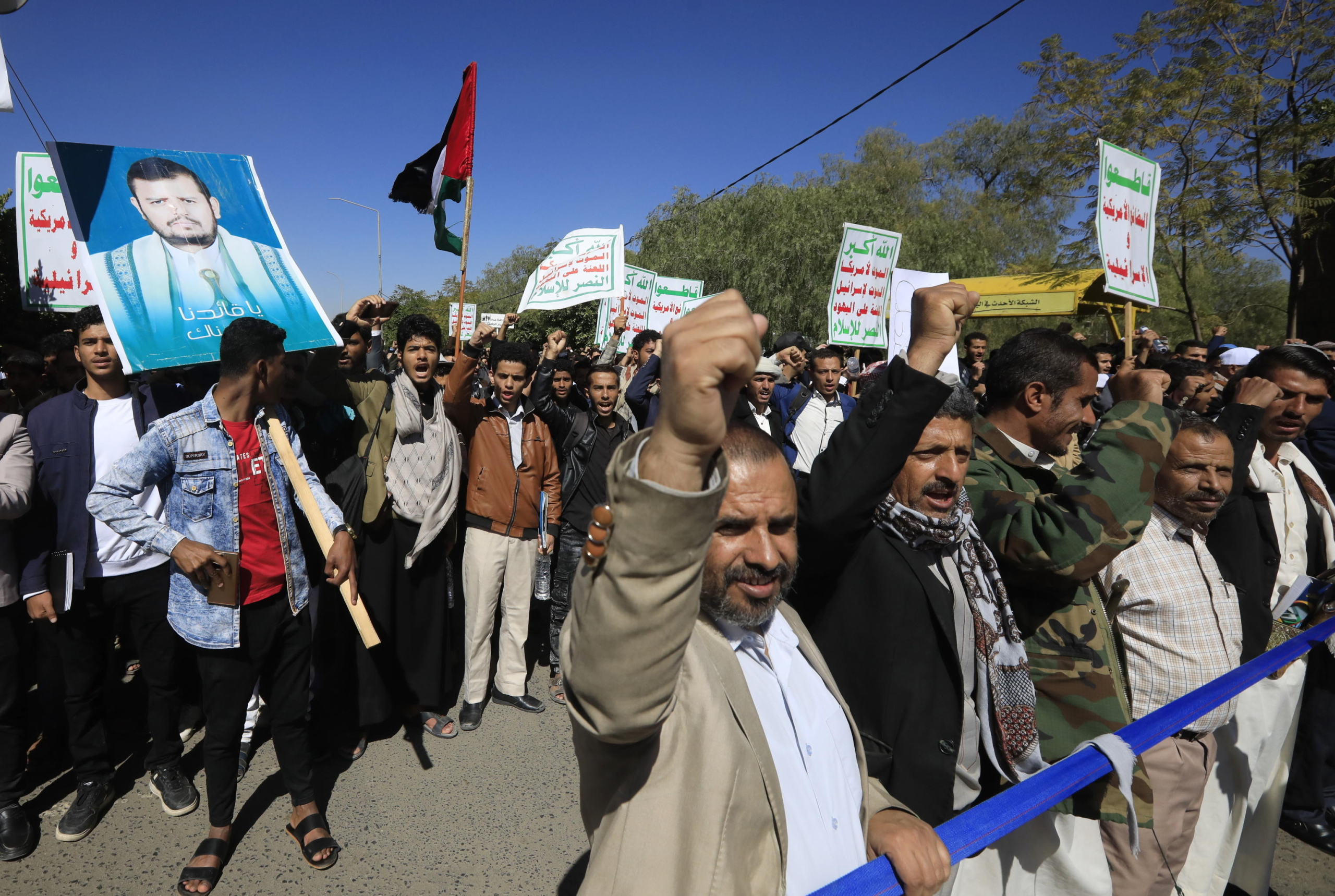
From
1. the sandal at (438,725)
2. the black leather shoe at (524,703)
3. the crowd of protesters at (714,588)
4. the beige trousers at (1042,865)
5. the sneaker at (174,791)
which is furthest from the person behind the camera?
the black leather shoe at (524,703)

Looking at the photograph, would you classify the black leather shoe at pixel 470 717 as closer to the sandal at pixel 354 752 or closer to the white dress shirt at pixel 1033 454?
the sandal at pixel 354 752

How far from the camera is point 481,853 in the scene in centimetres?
315

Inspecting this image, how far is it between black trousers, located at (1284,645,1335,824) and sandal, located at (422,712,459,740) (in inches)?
166

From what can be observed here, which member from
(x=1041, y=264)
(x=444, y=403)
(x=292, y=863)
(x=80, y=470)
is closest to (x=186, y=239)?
(x=80, y=470)

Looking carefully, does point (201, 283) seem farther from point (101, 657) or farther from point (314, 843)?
point (314, 843)

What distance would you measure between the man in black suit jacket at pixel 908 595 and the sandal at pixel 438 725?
116 inches

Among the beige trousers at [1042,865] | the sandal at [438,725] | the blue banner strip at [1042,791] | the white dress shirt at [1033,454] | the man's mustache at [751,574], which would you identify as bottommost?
the sandal at [438,725]

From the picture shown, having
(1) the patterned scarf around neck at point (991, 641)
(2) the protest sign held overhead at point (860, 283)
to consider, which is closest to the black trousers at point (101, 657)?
(1) the patterned scarf around neck at point (991, 641)

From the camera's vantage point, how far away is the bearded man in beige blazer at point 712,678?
83cm

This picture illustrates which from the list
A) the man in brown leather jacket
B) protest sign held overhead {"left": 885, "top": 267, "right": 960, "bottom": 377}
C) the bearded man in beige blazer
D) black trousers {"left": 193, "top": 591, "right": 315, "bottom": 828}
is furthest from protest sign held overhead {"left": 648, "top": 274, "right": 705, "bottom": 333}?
the bearded man in beige blazer

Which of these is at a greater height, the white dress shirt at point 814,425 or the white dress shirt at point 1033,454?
the white dress shirt at point 1033,454

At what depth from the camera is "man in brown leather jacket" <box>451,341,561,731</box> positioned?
4.39 m

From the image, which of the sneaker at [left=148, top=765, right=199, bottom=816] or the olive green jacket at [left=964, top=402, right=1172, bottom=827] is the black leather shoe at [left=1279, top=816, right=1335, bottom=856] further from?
the sneaker at [left=148, top=765, right=199, bottom=816]

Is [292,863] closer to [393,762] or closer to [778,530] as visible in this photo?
[393,762]
